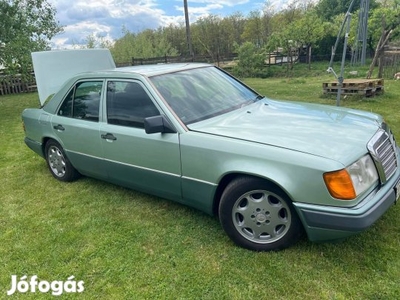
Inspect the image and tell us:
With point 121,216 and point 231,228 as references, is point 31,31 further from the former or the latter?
point 231,228

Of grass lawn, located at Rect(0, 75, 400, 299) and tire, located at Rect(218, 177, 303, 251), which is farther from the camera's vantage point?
tire, located at Rect(218, 177, 303, 251)

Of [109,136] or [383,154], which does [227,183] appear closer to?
[383,154]

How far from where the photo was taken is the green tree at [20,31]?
31.5 feet

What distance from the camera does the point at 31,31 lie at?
10.6 m

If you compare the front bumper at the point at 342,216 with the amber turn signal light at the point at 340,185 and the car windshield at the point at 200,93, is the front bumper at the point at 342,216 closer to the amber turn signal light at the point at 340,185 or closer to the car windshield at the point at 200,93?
the amber turn signal light at the point at 340,185

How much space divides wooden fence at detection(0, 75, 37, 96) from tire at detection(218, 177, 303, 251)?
16138 millimetres

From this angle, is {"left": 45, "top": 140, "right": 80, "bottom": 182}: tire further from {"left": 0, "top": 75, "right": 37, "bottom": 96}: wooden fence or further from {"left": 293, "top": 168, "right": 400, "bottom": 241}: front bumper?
{"left": 0, "top": 75, "right": 37, "bottom": 96}: wooden fence

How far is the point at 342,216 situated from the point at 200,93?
5.96 feet

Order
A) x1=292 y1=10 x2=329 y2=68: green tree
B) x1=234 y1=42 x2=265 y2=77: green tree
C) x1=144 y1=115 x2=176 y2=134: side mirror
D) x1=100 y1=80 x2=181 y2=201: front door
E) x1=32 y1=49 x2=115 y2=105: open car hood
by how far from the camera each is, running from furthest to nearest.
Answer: x1=292 y1=10 x2=329 y2=68: green tree → x1=234 y1=42 x2=265 y2=77: green tree → x1=32 y1=49 x2=115 y2=105: open car hood → x1=100 y1=80 x2=181 y2=201: front door → x1=144 y1=115 x2=176 y2=134: side mirror

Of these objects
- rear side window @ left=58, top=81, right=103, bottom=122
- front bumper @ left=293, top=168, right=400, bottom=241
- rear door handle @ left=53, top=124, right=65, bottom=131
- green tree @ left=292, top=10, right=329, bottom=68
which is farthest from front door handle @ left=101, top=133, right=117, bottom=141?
green tree @ left=292, top=10, right=329, bottom=68

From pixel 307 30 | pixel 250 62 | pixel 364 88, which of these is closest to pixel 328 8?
pixel 307 30

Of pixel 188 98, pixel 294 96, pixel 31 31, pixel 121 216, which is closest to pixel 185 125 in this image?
pixel 188 98

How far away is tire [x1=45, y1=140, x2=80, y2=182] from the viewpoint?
173 inches

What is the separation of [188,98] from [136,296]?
184cm
